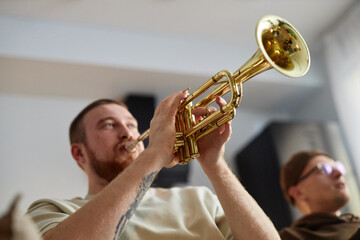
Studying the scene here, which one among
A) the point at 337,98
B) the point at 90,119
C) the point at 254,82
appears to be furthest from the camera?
the point at 254,82

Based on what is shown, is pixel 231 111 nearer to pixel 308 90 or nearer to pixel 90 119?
pixel 90 119

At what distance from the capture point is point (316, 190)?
2.11m

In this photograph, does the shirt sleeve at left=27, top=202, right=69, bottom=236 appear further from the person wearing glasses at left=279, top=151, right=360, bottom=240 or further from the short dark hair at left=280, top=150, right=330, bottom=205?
the short dark hair at left=280, top=150, right=330, bottom=205

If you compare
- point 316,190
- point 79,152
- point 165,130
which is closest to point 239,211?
point 165,130

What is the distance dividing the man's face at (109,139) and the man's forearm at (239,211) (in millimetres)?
435

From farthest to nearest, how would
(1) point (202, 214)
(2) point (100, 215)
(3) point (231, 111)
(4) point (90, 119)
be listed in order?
1. (4) point (90, 119)
2. (1) point (202, 214)
3. (3) point (231, 111)
4. (2) point (100, 215)

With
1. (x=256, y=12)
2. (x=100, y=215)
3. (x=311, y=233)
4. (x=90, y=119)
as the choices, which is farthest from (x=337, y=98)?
(x=100, y=215)

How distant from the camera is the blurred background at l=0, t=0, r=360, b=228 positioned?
2.97m

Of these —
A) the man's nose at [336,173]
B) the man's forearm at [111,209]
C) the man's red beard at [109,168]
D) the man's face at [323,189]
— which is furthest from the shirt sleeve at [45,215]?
the man's nose at [336,173]

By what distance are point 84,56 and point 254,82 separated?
153 cm

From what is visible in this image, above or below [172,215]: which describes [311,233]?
below

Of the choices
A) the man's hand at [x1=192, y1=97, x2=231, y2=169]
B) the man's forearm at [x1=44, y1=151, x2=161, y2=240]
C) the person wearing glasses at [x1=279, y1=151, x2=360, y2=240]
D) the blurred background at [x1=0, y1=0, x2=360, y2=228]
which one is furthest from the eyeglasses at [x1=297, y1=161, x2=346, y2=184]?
the man's forearm at [x1=44, y1=151, x2=161, y2=240]

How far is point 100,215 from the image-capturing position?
0.96 meters

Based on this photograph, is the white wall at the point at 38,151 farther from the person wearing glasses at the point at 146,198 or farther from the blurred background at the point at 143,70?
the person wearing glasses at the point at 146,198
